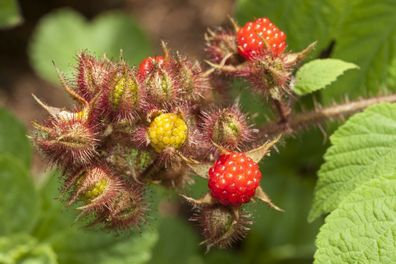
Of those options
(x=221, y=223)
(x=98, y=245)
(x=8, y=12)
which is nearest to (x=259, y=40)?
(x=221, y=223)

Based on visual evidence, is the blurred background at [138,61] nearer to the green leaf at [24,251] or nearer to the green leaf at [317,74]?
the green leaf at [24,251]

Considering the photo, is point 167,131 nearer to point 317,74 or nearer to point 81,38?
point 317,74

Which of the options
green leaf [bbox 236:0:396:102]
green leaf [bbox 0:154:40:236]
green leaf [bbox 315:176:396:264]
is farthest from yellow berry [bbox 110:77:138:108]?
green leaf [bbox 0:154:40:236]

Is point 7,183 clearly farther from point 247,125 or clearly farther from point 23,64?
point 23,64

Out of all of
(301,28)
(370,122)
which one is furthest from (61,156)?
(301,28)

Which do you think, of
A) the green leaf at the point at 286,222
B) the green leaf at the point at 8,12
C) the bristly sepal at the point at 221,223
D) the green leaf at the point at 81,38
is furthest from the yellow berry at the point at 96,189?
the green leaf at the point at 81,38

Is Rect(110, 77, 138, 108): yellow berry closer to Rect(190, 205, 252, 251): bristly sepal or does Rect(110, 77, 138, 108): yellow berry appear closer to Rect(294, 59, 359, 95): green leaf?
Rect(190, 205, 252, 251): bristly sepal
